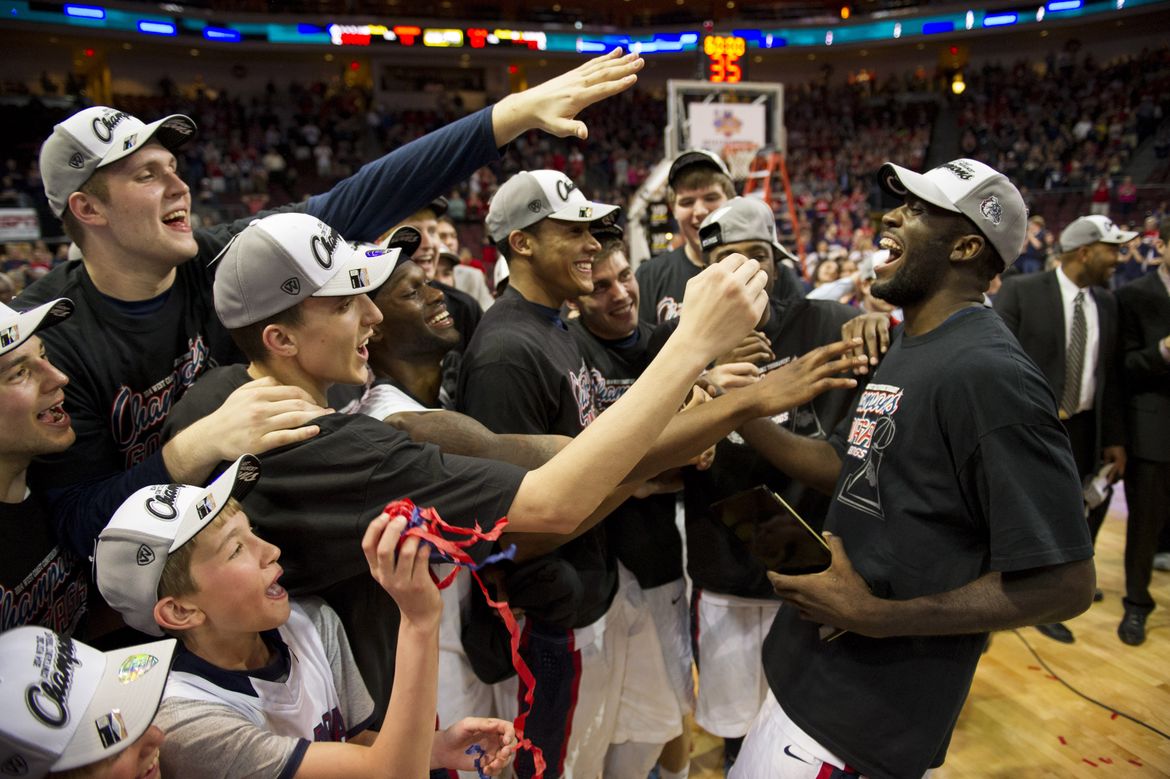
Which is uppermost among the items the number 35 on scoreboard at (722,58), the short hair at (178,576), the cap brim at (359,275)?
the number 35 on scoreboard at (722,58)

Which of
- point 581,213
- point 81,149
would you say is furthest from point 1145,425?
point 81,149

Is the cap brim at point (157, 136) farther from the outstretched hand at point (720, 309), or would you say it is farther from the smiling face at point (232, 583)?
the outstretched hand at point (720, 309)

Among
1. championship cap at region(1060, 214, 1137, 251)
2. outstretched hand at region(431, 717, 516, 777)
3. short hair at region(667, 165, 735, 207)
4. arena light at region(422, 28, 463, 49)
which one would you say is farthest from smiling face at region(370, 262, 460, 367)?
arena light at region(422, 28, 463, 49)

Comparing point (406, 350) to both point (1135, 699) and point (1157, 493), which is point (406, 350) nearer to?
point (1135, 699)

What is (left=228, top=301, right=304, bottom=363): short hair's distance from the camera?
1.84 m

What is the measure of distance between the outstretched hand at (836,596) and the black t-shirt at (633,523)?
106cm

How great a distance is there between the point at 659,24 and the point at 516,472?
29876 mm

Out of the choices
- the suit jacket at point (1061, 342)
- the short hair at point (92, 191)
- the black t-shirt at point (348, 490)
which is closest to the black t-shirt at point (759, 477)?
the black t-shirt at point (348, 490)

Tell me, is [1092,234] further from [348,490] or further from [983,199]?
[348,490]

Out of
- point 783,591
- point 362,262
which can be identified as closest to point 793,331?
point 783,591

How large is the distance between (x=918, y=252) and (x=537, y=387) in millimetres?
1158

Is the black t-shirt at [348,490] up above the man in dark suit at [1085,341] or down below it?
above

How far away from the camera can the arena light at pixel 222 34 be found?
78.6 ft

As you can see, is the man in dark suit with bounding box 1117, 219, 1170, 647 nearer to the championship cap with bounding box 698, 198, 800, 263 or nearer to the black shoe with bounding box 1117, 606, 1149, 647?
the black shoe with bounding box 1117, 606, 1149, 647
